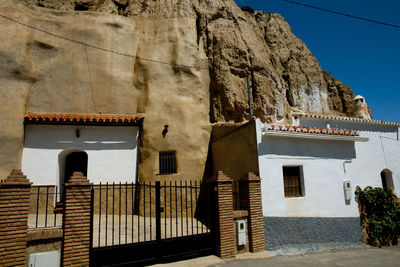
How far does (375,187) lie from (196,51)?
412 inches

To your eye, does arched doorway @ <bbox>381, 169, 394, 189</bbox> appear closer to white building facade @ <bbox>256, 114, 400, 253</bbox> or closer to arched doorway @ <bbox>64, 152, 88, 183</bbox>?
white building facade @ <bbox>256, 114, 400, 253</bbox>

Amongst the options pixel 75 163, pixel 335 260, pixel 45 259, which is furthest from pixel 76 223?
pixel 335 260

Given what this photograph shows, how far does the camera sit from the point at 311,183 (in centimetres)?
875

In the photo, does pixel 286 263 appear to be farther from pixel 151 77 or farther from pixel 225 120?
pixel 151 77

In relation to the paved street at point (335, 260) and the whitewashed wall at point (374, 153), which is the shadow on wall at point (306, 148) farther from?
the paved street at point (335, 260)

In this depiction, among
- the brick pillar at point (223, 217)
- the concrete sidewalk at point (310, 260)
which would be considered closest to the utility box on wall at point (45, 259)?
the concrete sidewalk at point (310, 260)

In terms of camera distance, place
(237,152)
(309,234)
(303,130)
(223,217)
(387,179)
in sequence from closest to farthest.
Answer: (223,217)
(309,234)
(303,130)
(237,152)
(387,179)

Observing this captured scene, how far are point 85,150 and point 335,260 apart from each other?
1015cm

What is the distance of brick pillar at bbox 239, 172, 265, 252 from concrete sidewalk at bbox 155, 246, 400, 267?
1.06 feet

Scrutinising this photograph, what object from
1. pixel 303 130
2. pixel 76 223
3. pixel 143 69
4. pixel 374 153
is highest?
pixel 143 69

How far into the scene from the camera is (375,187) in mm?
9914

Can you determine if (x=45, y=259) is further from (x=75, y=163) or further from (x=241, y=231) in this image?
(x=75, y=163)

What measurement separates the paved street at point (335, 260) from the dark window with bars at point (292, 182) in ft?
6.26

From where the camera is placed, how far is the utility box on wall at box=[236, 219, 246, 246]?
7.31 meters
